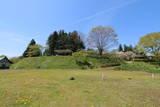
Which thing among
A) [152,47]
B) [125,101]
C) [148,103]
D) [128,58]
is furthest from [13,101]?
[128,58]

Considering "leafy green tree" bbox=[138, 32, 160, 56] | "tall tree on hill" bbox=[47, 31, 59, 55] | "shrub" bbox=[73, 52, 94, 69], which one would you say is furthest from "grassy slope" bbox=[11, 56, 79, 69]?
"leafy green tree" bbox=[138, 32, 160, 56]

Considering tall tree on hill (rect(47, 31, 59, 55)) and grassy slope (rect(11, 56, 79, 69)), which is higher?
tall tree on hill (rect(47, 31, 59, 55))

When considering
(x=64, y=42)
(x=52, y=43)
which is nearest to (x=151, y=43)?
(x=64, y=42)

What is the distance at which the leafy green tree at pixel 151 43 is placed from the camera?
30705 millimetres

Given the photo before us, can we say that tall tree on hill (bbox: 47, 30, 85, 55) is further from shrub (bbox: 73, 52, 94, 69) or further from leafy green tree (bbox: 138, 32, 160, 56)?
leafy green tree (bbox: 138, 32, 160, 56)

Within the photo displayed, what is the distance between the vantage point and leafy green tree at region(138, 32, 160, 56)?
30705 mm

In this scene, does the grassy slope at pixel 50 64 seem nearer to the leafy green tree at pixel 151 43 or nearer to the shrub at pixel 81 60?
the shrub at pixel 81 60

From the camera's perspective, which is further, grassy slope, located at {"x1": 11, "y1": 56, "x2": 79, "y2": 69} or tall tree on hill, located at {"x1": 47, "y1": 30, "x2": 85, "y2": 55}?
tall tree on hill, located at {"x1": 47, "y1": 30, "x2": 85, "y2": 55}

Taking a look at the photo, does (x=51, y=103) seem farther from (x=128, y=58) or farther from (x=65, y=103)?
(x=128, y=58)

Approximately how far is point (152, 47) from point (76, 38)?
3032cm

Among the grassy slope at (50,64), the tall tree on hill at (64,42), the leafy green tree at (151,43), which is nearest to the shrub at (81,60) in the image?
the grassy slope at (50,64)

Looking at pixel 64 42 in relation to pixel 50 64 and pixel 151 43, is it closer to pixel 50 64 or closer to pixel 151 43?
pixel 50 64

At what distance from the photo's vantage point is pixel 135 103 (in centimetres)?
518

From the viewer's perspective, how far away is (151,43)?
3095 cm
